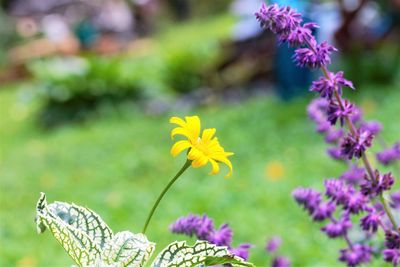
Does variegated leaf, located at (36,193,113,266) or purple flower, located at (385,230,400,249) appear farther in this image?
purple flower, located at (385,230,400,249)

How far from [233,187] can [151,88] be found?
12.5 ft

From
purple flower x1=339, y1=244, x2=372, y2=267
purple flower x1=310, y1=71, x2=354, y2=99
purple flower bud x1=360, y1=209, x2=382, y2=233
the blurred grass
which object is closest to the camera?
purple flower x1=310, y1=71, x2=354, y2=99

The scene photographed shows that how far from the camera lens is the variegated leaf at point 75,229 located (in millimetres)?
1175

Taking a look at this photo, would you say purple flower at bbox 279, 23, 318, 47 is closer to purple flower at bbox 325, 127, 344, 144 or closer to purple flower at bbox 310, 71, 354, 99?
purple flower at bbox 310, 71, 354, 99

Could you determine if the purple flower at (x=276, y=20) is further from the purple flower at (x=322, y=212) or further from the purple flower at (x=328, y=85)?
the purple flower at (x=322, y=212)

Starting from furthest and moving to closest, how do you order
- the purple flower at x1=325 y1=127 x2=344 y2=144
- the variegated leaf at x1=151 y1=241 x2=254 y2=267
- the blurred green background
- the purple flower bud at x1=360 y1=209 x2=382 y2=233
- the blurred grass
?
the blurred green background, the blurred grass, the purple flower at x1=325 y1=127 x2=344 y2=144, the purple flower bud at x1=360 y1=209 x2=382 y2=233, the variegated leaf at x1=151 y1=241 x2=254 y2=267

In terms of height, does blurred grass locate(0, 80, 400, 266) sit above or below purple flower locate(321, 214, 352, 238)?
above

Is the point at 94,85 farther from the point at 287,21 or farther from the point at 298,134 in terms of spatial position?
the point at 287,21

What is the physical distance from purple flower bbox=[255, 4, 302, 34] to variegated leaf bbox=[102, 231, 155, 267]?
392 mm

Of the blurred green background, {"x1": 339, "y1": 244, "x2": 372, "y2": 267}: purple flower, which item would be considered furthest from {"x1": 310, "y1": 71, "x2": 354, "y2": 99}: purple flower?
the blurred green background

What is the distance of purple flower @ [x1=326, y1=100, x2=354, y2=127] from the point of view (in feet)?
4.07

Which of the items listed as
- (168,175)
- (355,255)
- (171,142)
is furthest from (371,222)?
(171,142)

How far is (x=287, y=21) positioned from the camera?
1201mm

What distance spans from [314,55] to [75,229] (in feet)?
1.56
